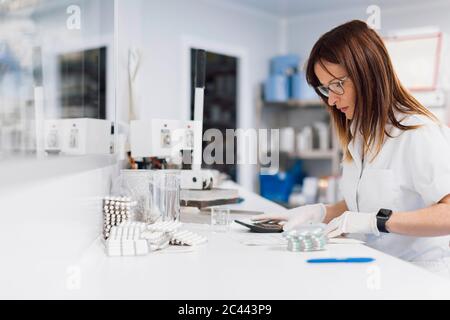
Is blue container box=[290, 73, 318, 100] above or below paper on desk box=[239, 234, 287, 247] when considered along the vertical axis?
above

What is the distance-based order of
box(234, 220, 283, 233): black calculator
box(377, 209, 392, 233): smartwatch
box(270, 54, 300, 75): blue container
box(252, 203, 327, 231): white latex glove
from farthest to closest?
box(270, 54, 300, 75): blue container < box(252, 203, 327, 231): white latex glove < box(234, 220, 283, 233): black calculator < box(377, 209, 392, 233): smartwatch

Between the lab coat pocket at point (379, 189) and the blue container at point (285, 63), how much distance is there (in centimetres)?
365

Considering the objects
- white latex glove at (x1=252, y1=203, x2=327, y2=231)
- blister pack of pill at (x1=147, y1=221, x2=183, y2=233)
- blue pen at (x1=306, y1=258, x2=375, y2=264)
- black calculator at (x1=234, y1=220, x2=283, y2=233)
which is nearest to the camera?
A: blue pen at (x1=306, y1=258, x2=375, y2=264)

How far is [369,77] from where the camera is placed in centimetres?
144

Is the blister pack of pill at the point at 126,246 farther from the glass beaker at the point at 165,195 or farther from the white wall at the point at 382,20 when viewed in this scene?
the white wall at the point at 382,20

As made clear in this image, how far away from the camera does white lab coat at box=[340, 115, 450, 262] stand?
1.34 metres

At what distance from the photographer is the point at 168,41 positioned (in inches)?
169

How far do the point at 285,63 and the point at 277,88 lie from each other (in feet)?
1.18

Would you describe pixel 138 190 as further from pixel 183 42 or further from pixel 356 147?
pixel 183 42

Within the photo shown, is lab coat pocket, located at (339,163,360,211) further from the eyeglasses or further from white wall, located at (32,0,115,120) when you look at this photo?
white wall, located at (32,0,115,120)

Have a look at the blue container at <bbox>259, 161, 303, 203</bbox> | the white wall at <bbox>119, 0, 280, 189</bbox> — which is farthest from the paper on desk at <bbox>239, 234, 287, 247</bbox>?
the blue container at <bbox>259, 161, 303, 203</bbox>

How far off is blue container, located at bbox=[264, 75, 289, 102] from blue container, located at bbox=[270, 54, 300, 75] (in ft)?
0.57

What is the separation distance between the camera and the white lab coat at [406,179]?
1345mm
